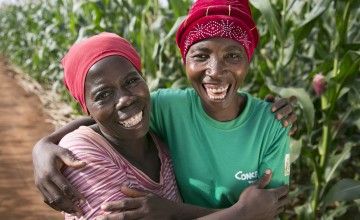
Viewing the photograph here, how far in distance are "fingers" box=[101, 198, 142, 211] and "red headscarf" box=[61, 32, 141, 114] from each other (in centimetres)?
30

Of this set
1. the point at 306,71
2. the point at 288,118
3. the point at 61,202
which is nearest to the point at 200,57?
the point at 288,118

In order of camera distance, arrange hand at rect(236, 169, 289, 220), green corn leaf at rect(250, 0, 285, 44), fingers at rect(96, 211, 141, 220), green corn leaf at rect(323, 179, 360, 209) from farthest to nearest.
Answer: green corn leaf at rect(250, 0, 285, 44) < green corn leaf at rect(323, 179, 360, 209) < hand at rect(236, 169, 289, 220) < fingers at rect(96, 211, 141, 220)

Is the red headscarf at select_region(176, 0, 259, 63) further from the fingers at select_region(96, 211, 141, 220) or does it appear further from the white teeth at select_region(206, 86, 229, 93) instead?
the fingers at select_region(96, 211, 141, 220)

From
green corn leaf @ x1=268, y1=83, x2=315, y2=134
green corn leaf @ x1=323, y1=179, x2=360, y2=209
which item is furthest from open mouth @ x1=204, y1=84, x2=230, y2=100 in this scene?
green corn leaf @ x1=323, y1=179, x2=360, y2=209

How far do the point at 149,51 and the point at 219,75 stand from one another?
1627 millimetres

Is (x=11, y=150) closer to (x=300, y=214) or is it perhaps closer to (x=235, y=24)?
(x=300, y=214)

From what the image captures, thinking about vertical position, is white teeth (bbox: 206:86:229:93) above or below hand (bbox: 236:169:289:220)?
above

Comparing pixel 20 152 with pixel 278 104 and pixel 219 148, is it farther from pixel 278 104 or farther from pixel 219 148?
pixel 278 104

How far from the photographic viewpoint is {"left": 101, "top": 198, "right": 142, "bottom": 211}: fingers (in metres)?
1.00

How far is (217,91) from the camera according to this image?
117 cm

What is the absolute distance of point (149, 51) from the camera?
2707 millimetres

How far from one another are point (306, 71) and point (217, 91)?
190cm

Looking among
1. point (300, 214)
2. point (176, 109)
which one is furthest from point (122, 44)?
point (300, 214)

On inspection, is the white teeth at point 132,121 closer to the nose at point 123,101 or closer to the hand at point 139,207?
the nose at point 123,101
